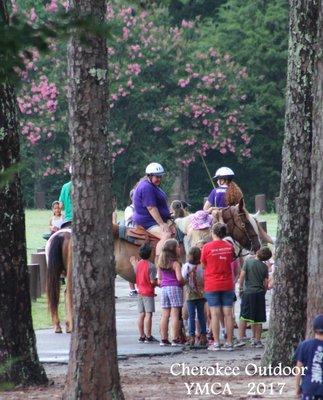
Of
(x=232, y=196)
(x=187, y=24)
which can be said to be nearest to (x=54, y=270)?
(x=232, y=196)

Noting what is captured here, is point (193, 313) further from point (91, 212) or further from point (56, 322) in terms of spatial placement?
point (91, 212)

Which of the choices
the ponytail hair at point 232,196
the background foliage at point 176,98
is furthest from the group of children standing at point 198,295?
the background foliage at point 176,98

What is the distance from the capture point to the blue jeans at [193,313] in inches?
727

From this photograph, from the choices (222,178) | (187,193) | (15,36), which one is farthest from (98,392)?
(187,193)

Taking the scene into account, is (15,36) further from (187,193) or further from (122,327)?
(187,193)

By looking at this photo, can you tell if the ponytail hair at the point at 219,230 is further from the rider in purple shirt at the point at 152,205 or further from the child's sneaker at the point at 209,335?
the rider in purple shirt at the point at 152,205

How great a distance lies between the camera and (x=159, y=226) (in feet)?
67.4

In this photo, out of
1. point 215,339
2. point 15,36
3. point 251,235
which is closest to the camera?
point 15,36

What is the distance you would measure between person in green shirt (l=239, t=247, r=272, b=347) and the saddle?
93.5 inches

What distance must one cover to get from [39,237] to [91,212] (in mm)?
28481

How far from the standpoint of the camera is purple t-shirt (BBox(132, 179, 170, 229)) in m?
20.4

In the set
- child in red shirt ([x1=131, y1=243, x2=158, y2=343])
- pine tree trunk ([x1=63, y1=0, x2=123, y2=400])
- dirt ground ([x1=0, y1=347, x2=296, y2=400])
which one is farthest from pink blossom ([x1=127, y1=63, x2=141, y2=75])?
pine tree trunk ([x1=63, y1=0, x2=123, y2=400])

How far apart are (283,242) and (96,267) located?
11.2 ft

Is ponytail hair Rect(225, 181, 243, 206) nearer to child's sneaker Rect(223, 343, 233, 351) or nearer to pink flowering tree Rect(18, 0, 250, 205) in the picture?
child's sneaker Rect(223, 343, 233, 351)
